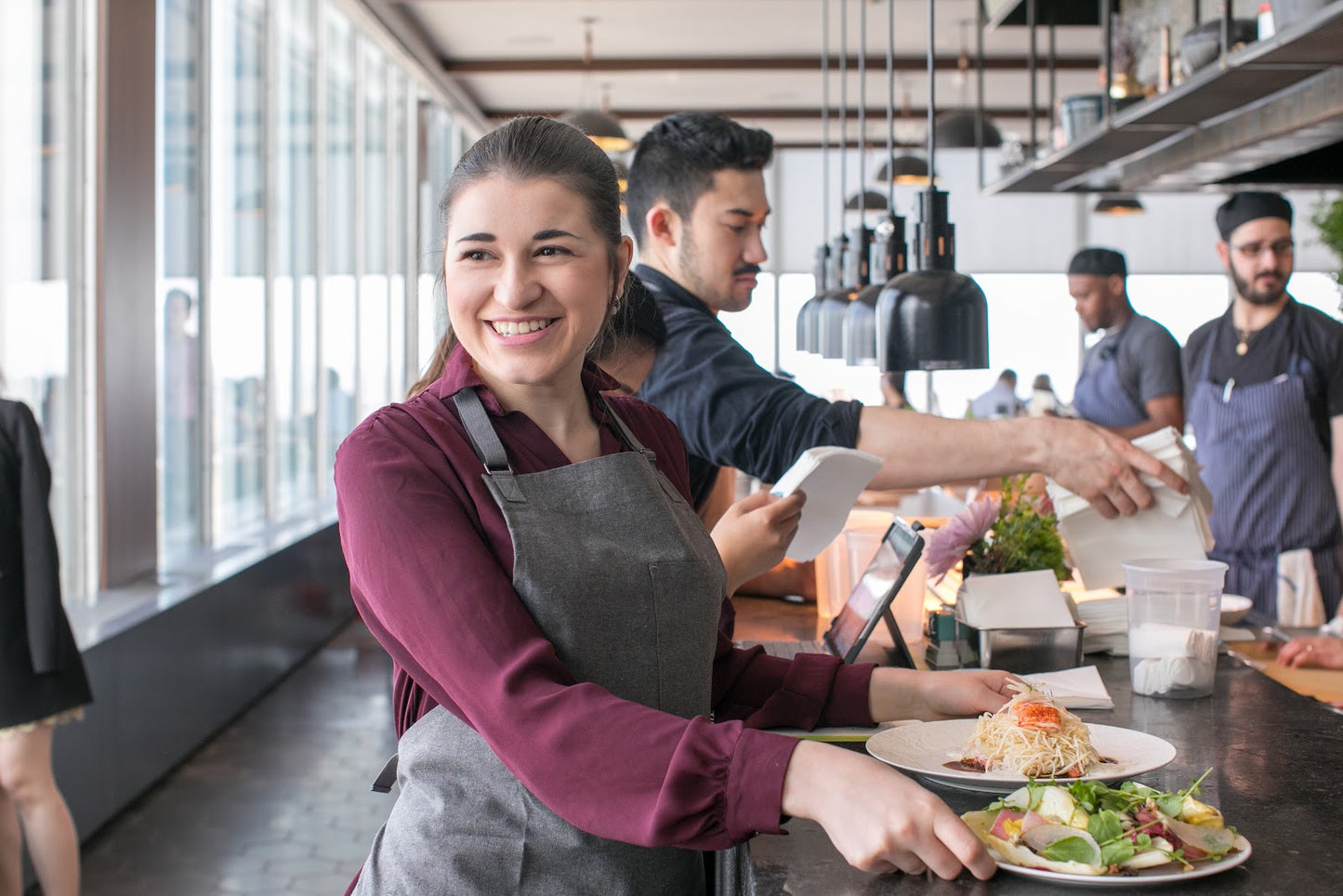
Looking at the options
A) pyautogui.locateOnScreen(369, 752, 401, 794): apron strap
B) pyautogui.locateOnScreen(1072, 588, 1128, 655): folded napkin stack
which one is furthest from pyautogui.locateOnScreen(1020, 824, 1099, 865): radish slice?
pyautogui.locateOnScreen(1072, 588, 1128, 655): folded napkin stack

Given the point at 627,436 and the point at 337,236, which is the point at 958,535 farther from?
the point at 337,236

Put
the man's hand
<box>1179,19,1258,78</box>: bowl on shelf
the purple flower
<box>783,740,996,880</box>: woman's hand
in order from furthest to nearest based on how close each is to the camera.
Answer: <box>1179,19,1258,78</box>: bowl on shelf → the purple flower → the man's hand → <box>783,740,996,880</box>: woman's hand

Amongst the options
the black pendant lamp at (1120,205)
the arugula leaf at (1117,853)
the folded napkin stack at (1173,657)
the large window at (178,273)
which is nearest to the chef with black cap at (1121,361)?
the folded napkin stack at (1173,657)

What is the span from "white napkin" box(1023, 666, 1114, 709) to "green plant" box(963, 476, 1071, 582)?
0.25 m

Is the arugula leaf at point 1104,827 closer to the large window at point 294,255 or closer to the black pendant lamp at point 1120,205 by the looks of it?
the large window at point 294,255

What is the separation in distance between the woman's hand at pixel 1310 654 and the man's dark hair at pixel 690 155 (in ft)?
4.62

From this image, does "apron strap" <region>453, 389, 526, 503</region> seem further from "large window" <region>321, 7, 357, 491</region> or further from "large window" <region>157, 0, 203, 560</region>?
"large window" <region>321, 7, 357, 491</region>

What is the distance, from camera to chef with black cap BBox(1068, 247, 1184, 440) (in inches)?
210

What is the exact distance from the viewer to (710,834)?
1.13 m

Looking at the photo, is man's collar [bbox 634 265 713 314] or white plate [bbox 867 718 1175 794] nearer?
white plate [bbox 867 718 1175 794]

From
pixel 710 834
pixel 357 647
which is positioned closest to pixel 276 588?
pixel 357 647

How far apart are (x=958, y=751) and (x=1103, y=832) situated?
310 millimetres

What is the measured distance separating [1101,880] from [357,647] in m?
6.56

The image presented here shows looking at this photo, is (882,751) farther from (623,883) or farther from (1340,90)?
(1340,90)
